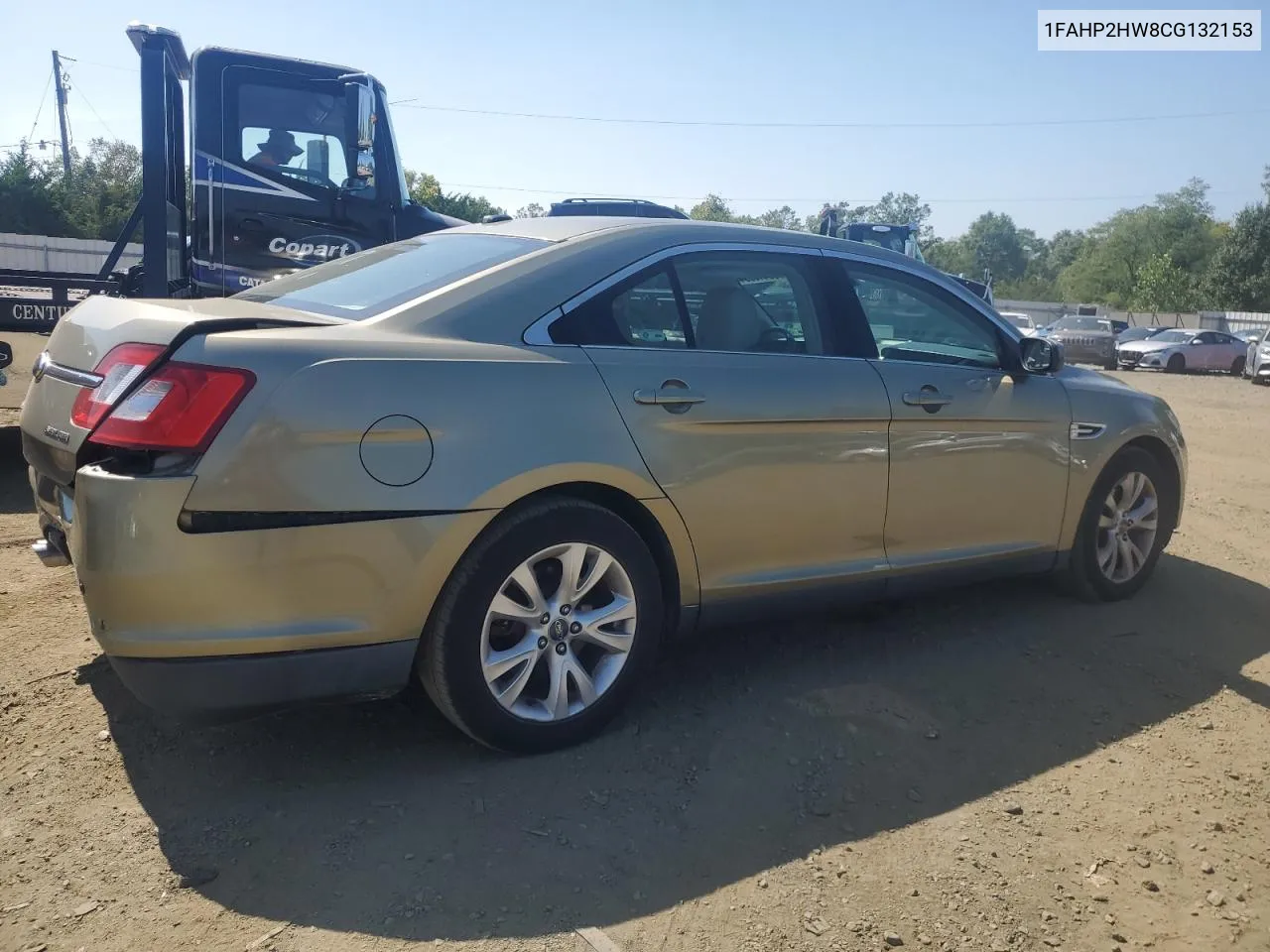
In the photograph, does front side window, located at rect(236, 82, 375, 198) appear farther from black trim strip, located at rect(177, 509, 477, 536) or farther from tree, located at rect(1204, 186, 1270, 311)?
tree, located at rect(1204, 186, 1270, 311)

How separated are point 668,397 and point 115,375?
5.29 ft

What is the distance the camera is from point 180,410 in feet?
8.68

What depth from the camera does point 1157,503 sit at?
522cm

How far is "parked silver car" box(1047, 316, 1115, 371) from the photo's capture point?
1183 inches

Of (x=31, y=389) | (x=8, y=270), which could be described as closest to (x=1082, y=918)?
(x=31, y=389)

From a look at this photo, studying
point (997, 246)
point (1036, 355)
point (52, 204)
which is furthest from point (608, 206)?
point (997, 246)

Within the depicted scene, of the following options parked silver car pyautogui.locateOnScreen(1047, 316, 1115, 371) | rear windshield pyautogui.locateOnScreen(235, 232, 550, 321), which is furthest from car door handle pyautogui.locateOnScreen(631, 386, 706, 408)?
parked silver car pyautogui.locateOnScreen(1047, 316, 1115, 371)

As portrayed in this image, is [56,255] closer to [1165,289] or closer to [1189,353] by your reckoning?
[1189,353]

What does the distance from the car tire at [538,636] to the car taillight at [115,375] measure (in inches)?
39.3

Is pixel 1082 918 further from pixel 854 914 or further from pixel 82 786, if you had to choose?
pixel 82 786

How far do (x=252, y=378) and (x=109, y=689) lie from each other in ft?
5.16

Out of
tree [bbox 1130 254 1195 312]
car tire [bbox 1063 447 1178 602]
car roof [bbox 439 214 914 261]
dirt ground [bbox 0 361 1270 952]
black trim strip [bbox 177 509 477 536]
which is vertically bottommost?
dirt ground [bbox 0 361 1270 952]

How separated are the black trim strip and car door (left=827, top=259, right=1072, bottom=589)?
205cm

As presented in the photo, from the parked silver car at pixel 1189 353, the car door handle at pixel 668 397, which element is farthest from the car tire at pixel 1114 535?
the parked silver car at pixel 1189 353
